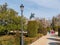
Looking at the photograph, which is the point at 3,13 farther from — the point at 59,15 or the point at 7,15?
the point at 59,15

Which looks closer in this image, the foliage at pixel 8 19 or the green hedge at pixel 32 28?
the green hedge at pixel 32 28

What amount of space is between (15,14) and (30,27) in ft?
37.4

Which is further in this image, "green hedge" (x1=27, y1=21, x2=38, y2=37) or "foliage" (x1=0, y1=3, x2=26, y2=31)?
"foliage" (x1=0, y1=3, x2=26, y2=31)

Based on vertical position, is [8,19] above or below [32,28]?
above

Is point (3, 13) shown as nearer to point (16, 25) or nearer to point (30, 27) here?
point (16, 25)

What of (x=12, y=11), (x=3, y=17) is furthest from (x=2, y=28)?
(x=12, y=11)

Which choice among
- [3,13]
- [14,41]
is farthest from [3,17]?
[14,41]

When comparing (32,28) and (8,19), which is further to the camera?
(8,19)

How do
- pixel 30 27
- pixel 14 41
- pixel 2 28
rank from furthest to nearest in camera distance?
pixel 2 28, pixel 30 27, pixel 14 41

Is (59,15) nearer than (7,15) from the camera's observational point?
No

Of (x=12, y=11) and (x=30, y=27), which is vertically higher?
(x=12, y=11)

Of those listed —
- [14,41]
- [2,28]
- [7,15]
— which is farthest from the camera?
[7,15]

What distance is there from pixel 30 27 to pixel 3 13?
31.9ft

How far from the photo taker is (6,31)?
4353cm
